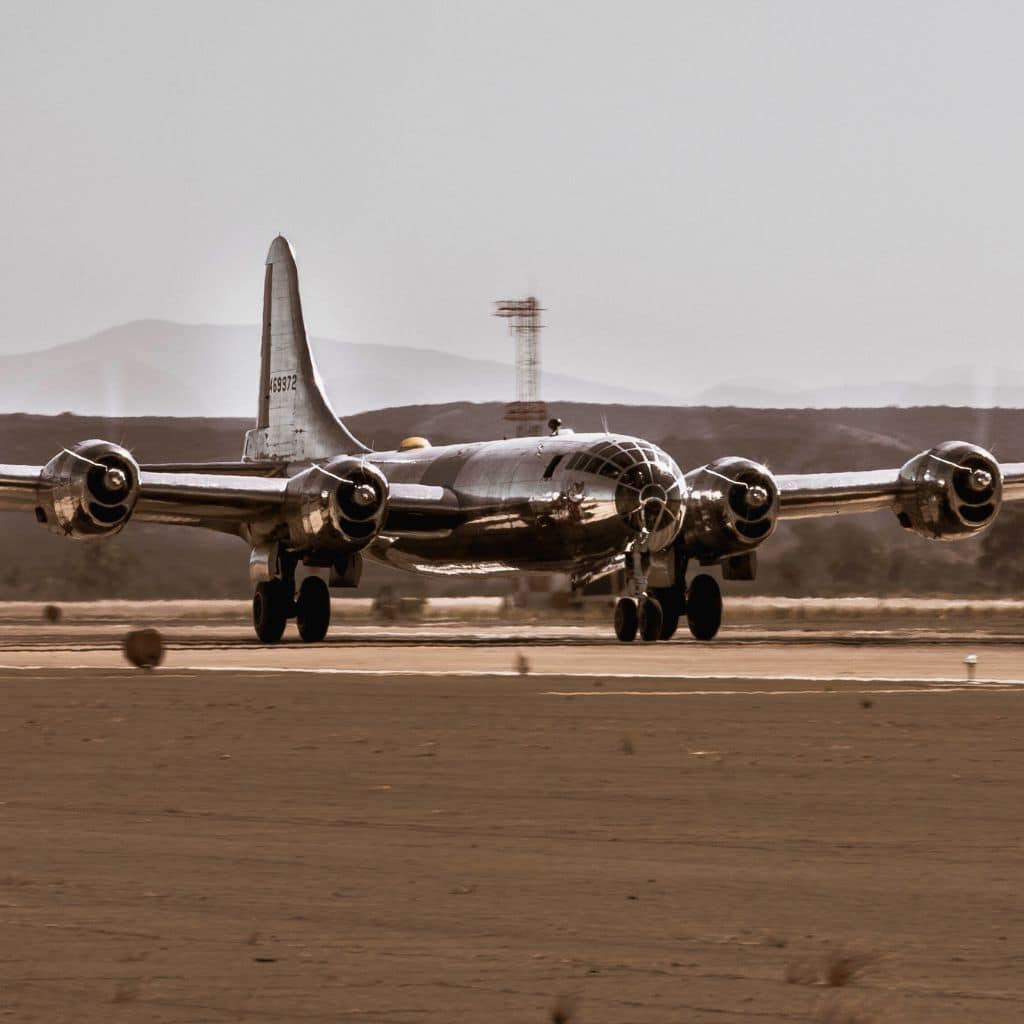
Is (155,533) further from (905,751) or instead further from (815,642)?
(905,751)

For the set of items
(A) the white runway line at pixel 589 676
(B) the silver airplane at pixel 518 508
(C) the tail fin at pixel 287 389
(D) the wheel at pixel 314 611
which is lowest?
(D) the wheel at pixel 314 611

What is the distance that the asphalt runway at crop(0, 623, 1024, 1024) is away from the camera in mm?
8117

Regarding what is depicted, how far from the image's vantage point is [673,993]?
8.01m

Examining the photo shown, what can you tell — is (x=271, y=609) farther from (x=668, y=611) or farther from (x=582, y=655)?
(x=582, y=655)

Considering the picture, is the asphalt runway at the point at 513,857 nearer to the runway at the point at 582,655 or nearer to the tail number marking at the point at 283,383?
A: the runway at the point at 582,655

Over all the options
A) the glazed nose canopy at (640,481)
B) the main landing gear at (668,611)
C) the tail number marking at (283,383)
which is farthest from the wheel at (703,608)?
the tail number marking at (283,383)

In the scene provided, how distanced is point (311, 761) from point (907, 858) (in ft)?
23.1

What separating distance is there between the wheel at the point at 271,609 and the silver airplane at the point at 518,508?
0.04m

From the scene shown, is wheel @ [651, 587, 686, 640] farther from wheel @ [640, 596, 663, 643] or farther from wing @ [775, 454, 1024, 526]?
wing @ [775, 454, 1024, 526]

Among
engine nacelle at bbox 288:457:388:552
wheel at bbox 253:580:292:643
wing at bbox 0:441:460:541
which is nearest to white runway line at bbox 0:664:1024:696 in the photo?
wing at bbox 0:441:460:541

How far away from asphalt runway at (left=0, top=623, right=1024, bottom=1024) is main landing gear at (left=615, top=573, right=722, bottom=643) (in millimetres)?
17421

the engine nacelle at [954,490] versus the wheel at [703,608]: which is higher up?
the engine nacelle at [954,490]

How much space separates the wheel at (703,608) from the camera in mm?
45156

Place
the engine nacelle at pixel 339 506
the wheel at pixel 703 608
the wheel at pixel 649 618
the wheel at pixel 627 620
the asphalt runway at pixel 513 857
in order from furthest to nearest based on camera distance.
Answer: the wheel at pixel 703 608, the wheel at pixel 627 620, the wheel at pixel 649 618, the engine nacelle at pixel 339 506, the asphalt runway at pixel 513 857
